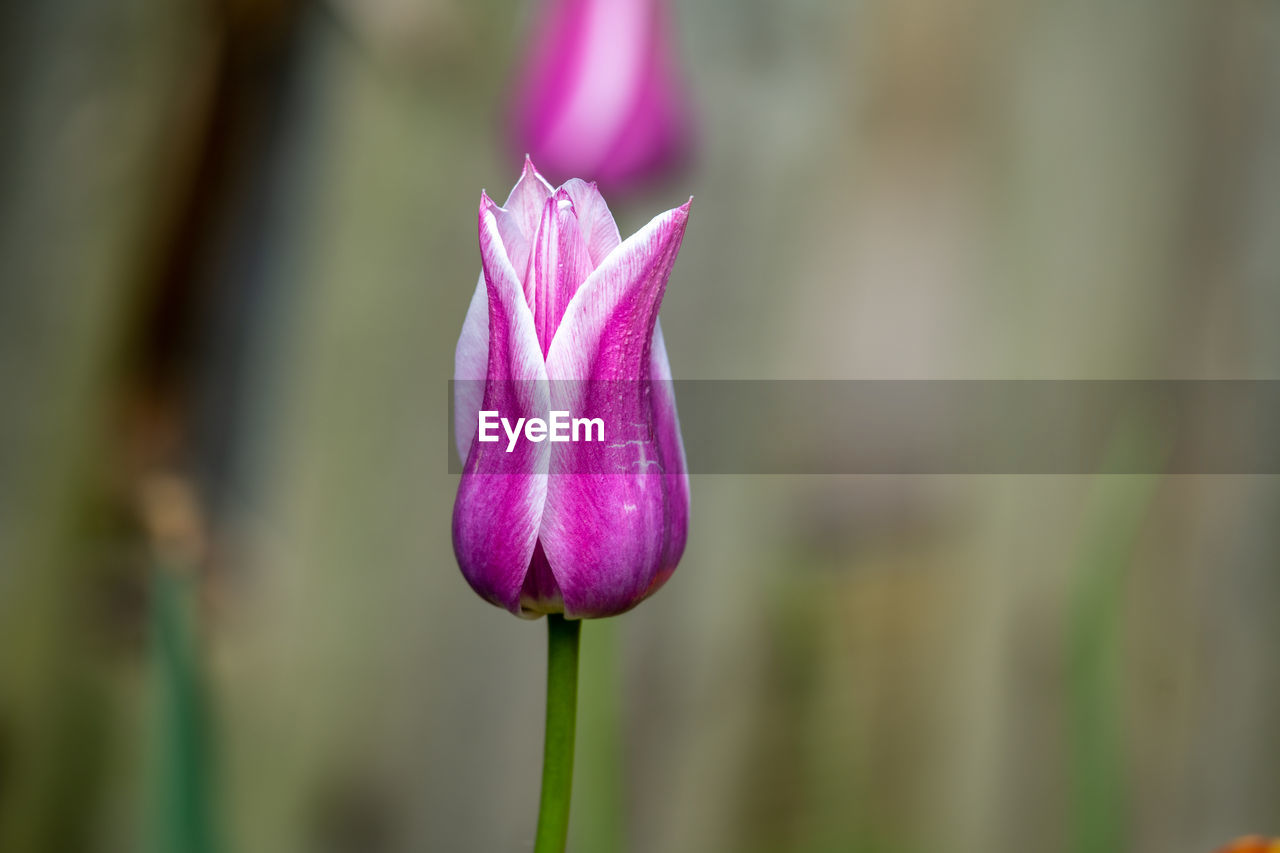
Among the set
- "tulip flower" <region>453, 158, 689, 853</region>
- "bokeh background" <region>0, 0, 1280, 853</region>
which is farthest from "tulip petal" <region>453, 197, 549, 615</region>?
"bokeh background" <region>0, 0, 1280, 853</region>

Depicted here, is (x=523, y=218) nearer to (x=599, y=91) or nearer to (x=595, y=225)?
(x=595, y=225)

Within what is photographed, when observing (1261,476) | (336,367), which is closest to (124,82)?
(336,367)

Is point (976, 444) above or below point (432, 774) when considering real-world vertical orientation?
above

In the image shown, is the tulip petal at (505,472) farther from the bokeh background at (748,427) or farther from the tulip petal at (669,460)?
the bokeh background at (748,427)

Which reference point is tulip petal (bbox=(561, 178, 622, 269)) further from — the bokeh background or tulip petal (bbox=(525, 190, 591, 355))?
the bokeh background

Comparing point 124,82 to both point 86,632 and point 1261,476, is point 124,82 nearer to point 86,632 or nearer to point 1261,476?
point 86,632

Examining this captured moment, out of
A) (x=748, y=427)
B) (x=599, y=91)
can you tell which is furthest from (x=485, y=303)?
(x=748, y=427)

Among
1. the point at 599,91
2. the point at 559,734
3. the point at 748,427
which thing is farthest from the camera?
the point at 748,427
